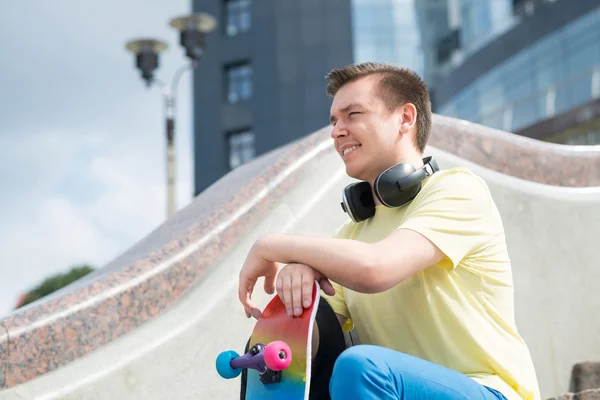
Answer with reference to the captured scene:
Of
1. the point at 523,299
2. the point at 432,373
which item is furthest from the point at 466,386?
the point at 523,299

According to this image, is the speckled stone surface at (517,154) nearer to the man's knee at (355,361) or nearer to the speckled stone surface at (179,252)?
the speckled stone surface at (179,252)

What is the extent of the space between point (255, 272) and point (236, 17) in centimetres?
3844

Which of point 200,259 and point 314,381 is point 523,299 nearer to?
point 200,259

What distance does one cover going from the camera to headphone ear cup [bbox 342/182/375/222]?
9.03ft

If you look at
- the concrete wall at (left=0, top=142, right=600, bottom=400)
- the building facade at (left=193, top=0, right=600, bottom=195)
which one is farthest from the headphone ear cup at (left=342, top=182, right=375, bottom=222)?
the building facade at (left=193, top=0, right=600, bottom=195)

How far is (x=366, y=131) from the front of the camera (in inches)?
108

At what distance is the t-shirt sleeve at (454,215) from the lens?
238cm

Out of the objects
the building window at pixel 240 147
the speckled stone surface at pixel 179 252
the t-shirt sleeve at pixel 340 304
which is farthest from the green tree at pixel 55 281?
the t-shirt sleeve at pixel 340 304

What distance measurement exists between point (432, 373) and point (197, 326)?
1652mm

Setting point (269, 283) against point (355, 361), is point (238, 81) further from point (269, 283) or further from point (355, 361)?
point (355, 361)

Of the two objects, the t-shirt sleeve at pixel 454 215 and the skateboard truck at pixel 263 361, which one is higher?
the t-shirt sleeve at pixel 454 215

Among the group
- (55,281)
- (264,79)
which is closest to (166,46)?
(55,281)

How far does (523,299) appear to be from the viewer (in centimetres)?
449

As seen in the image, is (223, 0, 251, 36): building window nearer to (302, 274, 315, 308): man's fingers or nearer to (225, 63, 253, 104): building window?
(225, 63, 253, 104): building window
